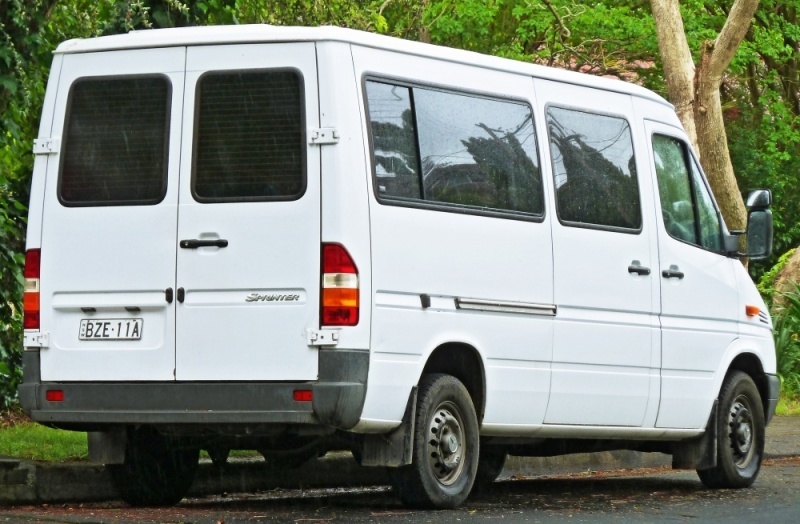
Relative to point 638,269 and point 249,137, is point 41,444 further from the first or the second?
point 638,269

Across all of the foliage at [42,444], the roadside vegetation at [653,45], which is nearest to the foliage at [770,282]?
the roadside vegetation at [653,45]

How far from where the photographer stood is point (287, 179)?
8211 millimetres

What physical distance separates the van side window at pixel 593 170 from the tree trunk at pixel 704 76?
8764 millimetres

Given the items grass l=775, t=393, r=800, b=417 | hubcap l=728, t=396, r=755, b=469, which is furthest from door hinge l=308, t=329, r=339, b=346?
grass l=775, t=393, r=800, b=417

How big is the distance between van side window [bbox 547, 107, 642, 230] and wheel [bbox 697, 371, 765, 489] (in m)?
1.51

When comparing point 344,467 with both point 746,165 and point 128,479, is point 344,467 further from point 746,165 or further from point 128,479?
point 746,165

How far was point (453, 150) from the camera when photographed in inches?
352

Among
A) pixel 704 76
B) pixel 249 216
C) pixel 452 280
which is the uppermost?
pixel 704 76

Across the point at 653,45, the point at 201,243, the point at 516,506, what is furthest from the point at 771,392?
the point at 653,45

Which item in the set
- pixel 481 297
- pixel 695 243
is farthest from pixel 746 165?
pixel 481 297

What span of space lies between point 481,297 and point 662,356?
190 cm

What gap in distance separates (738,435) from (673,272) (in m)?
1.33

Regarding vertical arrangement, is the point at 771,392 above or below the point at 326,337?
below

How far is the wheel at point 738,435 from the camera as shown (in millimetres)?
10914
